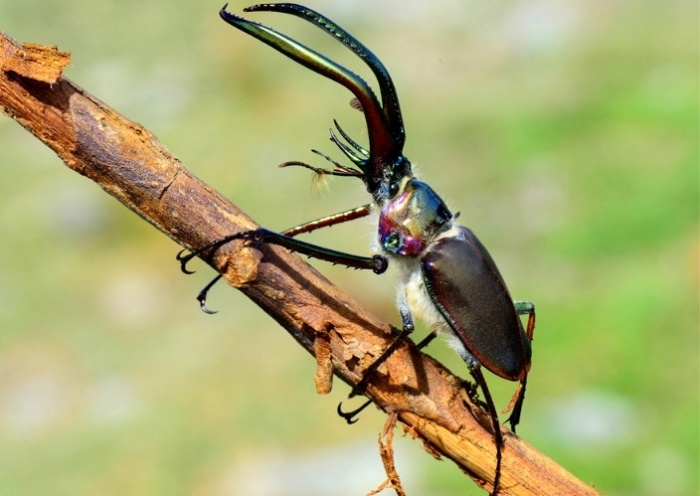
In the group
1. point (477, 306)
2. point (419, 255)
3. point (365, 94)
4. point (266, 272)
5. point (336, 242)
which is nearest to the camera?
point (266, 272)

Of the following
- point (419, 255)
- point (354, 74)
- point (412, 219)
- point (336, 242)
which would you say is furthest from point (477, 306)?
point (336, 242)

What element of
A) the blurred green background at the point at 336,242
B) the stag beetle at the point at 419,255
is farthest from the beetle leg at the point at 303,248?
the blurred green background at the point at 336,242

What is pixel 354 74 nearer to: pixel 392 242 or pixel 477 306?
pixel 392 242

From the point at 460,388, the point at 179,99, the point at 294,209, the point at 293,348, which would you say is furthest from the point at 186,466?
the point at 179,99

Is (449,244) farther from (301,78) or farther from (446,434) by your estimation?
(301,78)

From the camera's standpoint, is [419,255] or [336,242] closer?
[419,255]
